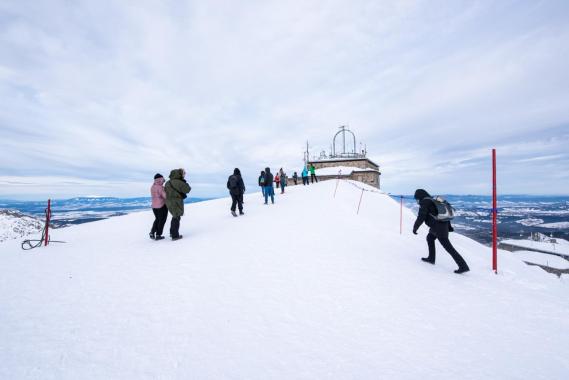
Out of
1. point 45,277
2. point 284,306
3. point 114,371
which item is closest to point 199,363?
point 114,371

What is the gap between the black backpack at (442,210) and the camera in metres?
5.77

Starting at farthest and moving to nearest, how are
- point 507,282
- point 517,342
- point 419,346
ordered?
point 507,282
point 517,342
point 419,346

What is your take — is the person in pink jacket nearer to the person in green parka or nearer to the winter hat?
the person in green parka

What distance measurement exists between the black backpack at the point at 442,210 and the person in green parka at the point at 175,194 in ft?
22.2

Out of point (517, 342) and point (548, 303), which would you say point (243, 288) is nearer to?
point (517, 342)

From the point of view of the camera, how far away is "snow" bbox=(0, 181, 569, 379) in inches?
104

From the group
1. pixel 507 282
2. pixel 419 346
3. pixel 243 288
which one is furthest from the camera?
pixel 507 282

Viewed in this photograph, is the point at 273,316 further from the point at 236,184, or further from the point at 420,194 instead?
the point at 236,184

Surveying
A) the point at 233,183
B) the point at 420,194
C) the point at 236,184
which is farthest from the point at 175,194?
the point at 420,194

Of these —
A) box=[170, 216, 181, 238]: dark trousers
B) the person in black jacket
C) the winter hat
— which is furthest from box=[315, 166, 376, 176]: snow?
box=[170, 216, 181, 238]: dark trousers

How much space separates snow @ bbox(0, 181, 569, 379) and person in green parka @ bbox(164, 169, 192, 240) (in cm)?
130

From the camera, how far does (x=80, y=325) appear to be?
10.7 ft

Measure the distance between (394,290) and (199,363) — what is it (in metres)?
3.45

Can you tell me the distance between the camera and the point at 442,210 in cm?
581
